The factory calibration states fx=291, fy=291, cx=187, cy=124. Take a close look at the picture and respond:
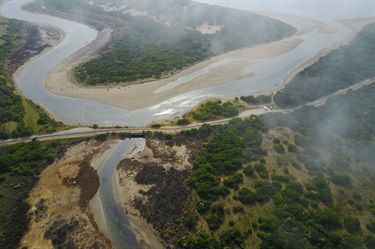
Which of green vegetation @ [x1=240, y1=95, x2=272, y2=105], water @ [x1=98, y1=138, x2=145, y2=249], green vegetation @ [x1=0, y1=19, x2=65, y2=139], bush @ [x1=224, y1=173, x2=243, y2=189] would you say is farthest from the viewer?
green vegetation @ [x1=240, y1=95, x2=272, y2=105]

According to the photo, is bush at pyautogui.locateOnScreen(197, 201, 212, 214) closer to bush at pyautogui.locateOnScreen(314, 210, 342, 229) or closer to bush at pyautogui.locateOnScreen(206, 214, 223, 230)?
bush at pyautogui.locateOnScreen(206, 214, 223, 230)

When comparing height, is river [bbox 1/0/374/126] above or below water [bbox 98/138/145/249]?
above

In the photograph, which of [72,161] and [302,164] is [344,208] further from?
[72,161]

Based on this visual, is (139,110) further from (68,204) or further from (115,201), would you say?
(68,204)

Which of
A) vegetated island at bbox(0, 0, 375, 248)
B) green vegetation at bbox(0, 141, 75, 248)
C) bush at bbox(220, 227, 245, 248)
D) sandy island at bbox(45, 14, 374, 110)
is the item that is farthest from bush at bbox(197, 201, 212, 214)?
sandy island at bbox(45, 14, 374, 110)

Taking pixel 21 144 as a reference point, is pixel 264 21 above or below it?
above

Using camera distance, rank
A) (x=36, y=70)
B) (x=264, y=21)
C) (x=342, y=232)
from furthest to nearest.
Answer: (x=264, y=21)
(x=36, y=70)
(x=342, y=232)

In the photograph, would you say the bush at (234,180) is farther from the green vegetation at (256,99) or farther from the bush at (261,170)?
the green vegetation at (256,99)

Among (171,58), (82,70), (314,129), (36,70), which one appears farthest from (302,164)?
(36,70)
